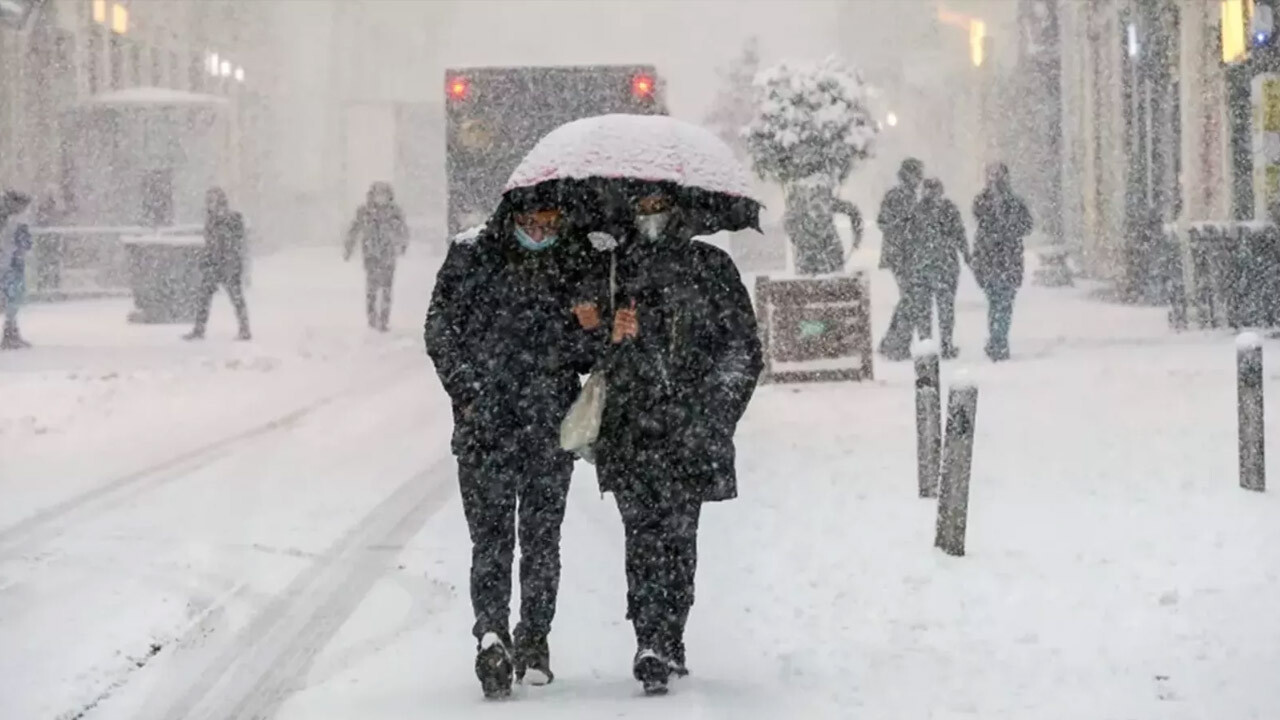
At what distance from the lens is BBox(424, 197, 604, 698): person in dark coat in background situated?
6547mm

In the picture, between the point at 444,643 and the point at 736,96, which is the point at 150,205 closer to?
the point at 444,643

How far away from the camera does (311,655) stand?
7406 mm

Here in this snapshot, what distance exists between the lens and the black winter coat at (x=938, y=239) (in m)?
18.8

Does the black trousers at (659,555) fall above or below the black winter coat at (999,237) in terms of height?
below

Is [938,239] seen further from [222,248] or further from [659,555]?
[659,555]

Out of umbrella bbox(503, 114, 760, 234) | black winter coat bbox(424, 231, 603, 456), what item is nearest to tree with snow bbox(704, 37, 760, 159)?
umbrella bbox(503, 114, 760, 234)

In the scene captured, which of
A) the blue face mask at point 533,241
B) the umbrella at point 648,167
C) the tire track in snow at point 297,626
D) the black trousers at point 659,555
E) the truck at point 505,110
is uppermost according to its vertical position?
the truck at point 505,110

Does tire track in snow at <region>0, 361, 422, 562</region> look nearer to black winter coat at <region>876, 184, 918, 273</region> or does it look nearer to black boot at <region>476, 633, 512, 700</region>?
black boot at <region>476, 633, 512, 700</region>

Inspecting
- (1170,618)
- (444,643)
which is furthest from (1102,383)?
(444,643)

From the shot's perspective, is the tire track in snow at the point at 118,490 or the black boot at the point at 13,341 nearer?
the tire track in snow at the point at 118,490

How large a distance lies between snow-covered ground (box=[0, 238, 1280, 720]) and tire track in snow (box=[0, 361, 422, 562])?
4cm

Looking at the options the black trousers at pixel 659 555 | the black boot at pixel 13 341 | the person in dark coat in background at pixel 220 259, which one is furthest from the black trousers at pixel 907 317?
the black trousers at pixel 659 555

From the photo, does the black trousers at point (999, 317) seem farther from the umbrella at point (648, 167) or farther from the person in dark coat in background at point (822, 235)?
the umbrella at point (648, 167)

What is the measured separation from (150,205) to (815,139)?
14.9 metres
